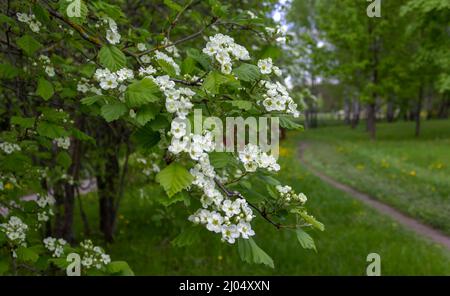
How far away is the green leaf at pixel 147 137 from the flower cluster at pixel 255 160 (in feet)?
1.28

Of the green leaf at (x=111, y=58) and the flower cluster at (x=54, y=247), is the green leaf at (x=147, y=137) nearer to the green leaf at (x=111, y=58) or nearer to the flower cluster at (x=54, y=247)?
the green leaf at (x=111, y=58)

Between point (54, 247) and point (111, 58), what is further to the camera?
point (54, 247)

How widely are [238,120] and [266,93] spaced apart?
19cm

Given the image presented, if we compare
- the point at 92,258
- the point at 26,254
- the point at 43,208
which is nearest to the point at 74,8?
the point at 26,254

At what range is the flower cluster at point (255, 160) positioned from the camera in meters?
1.97

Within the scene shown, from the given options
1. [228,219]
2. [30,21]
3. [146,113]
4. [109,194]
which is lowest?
[109,194]

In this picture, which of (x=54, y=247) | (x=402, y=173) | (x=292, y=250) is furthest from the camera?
(x=402, y=173)

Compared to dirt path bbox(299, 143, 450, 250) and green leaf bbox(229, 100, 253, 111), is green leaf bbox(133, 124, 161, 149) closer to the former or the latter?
green leaf bbox(229, 100, 253, 111)

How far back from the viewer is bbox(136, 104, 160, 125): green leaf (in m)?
1.81

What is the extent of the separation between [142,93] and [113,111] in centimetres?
17

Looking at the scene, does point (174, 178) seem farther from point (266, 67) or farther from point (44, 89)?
point (44, 89)

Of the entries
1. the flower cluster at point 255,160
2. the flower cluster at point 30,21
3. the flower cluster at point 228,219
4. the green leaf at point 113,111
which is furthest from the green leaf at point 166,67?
the flower cluster at point 30,21

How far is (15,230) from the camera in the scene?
292cm

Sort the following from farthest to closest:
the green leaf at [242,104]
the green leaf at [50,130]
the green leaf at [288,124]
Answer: the green leaf at [50,130], the green leaf at [288,124], the green leaf at [242,104]
